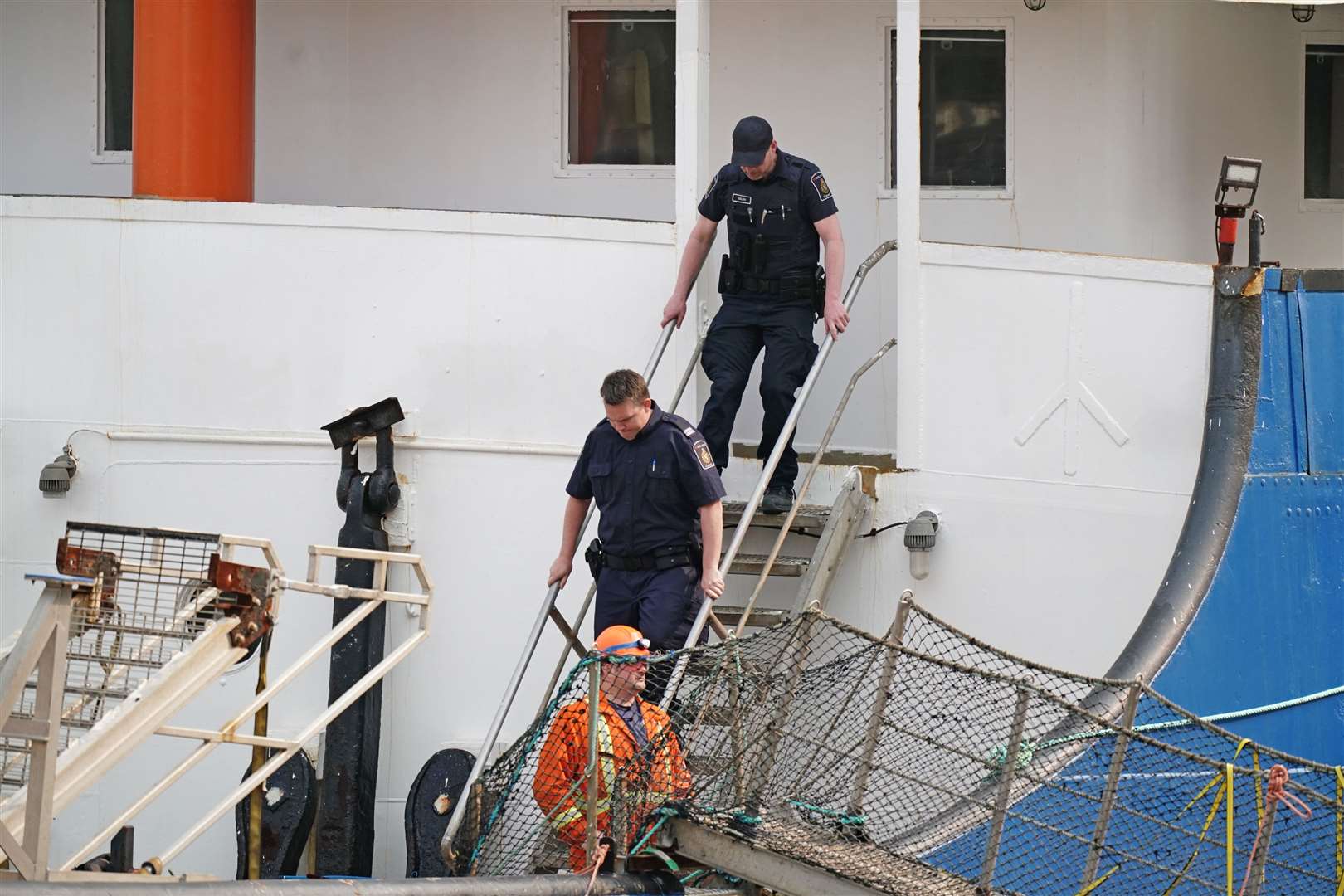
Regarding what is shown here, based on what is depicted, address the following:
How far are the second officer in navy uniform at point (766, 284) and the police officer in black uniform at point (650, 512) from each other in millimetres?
892

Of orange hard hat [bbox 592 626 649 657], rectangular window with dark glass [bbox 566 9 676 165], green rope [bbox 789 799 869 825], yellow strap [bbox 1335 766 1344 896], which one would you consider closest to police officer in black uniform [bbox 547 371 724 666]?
orange hard hat [bbox 592 626 649 657]

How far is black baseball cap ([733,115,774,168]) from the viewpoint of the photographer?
6855 mm

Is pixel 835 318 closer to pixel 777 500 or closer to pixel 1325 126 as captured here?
pixel 777 500

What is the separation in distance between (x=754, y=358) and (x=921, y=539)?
1.03 m

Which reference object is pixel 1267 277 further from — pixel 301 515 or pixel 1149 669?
pixel 301 515

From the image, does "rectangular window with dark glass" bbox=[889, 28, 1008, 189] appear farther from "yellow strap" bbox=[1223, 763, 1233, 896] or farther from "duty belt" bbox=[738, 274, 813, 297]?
"yellow strap" bbox=[1223, 763, 1233, 896]

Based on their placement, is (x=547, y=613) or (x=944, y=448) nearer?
(x=547, y=613)

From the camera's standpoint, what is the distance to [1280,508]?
22.4ft

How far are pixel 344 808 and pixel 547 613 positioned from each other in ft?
4.33

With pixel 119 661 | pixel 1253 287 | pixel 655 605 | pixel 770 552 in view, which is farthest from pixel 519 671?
pixel 1253 287

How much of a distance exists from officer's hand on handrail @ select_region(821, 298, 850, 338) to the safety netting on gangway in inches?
57.4

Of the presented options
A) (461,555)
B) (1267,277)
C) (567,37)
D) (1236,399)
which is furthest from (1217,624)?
(567,37)

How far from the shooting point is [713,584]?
5898mm

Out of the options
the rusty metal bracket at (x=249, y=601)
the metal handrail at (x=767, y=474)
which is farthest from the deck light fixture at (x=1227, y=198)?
the rusty metal bracket at (x=249, y=601)
